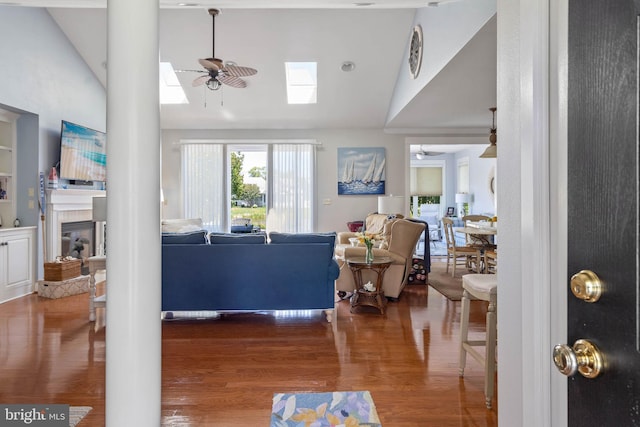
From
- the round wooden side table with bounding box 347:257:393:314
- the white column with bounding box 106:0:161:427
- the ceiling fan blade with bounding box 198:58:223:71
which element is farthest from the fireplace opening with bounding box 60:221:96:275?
the white column with bounding box 106:0:161:427

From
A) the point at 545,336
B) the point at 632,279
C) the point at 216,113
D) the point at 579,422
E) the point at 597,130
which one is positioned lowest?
the point at 579,422

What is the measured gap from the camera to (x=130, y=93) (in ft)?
4.19

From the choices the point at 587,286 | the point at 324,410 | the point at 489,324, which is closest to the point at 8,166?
the point at 324,410

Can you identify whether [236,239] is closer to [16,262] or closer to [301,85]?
[16,262]

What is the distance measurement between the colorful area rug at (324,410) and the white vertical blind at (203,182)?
5767mm

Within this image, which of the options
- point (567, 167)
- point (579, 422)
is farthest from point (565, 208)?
point (579, 422)

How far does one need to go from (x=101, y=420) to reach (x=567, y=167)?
2.55m

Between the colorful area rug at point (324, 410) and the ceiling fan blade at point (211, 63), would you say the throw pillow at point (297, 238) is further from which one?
the ceiling fan blade at point (211, 63)

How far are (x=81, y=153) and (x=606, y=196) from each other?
6.76 meters

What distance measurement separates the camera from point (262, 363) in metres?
2.89

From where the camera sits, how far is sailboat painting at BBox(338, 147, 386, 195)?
25.3 ft

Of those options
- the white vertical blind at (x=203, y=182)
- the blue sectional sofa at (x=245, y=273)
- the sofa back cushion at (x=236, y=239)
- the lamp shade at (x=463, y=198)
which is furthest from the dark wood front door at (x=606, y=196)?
the lamp shade at (x=463, y=198)

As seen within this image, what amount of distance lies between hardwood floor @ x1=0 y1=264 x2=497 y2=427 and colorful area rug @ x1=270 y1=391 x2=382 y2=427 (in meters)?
0.06

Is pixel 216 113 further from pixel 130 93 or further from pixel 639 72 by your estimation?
pixel 639 72
